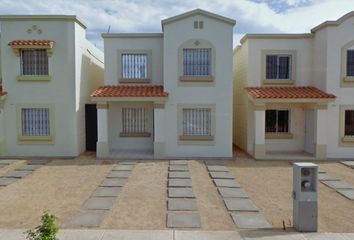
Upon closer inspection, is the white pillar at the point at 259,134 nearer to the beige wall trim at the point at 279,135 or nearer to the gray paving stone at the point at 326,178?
the beige wall trim at the point at 279,135

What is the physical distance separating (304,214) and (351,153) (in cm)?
1039

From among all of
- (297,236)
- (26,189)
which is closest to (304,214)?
(297,236)

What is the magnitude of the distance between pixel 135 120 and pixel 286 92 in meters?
7.73

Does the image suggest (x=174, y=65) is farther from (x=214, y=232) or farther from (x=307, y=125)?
(x=214, y=232)

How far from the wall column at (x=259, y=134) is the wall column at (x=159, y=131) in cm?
443

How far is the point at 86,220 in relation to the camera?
6938mm

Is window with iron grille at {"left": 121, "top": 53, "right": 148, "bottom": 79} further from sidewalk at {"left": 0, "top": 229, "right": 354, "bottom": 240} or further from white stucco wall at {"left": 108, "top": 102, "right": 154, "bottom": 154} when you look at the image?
sidewalk at {"left": 0, "top": 229, "right": 354, "bottom": 240}

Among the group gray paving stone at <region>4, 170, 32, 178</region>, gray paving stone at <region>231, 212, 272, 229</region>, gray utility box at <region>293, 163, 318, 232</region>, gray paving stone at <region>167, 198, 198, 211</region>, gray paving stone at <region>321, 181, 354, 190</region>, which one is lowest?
gray paving stone at <region>231, 212, 272, 229</region>

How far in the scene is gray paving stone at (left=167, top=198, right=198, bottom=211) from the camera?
7812mm

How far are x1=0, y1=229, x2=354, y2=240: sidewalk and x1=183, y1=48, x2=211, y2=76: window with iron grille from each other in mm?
9588

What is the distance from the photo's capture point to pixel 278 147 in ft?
52.6

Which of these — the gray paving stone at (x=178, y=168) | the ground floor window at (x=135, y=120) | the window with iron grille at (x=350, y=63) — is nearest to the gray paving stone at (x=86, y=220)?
the gray paving stone at (x=178, y=168)

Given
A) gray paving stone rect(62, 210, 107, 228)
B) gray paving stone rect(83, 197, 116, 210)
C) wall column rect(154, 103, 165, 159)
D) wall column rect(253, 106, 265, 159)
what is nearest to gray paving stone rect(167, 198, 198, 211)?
gray paving stone rect(83, 197, 116, 210)

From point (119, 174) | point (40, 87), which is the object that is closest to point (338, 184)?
point (119, 174)
